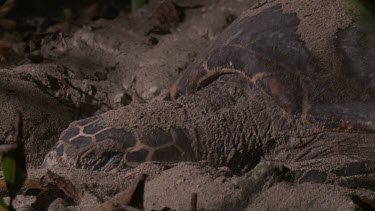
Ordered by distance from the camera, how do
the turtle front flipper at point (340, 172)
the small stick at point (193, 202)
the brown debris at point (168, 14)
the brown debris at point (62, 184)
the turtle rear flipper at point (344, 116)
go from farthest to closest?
the brown debris at point (168, 14), the turtle rear flipper at point (344, 116), the turtle front flipper at point (340, 172), the brown debris at point (62, 184), the small stick at point (193, 202)

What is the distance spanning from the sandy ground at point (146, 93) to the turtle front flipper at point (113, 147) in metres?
0.11

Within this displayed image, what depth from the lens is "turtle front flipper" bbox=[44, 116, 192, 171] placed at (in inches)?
96.3

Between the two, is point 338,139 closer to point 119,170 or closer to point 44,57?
point 119,170

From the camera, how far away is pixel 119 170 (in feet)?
7.86

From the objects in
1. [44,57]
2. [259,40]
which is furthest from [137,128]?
[44,57]

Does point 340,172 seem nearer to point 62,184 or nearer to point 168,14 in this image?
point 62,184

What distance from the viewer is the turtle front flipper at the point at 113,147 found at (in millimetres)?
2445

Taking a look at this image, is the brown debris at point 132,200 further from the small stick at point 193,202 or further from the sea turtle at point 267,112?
the sea turtle at point 267,112

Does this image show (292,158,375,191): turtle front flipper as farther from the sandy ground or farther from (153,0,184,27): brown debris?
(153,0,184,27): brown debris

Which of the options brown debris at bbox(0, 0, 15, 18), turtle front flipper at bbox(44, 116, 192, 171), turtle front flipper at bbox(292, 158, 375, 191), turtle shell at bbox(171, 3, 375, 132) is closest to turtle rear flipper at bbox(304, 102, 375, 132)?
turtle shell at bbox(171, 3, 375, 132)

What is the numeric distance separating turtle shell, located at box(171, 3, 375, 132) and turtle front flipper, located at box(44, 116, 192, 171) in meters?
0.54

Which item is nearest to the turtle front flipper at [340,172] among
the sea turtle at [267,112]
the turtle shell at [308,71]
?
the sea turtle at [267,112]

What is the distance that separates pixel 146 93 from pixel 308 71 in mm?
1200

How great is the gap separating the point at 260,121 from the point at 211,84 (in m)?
0.38
